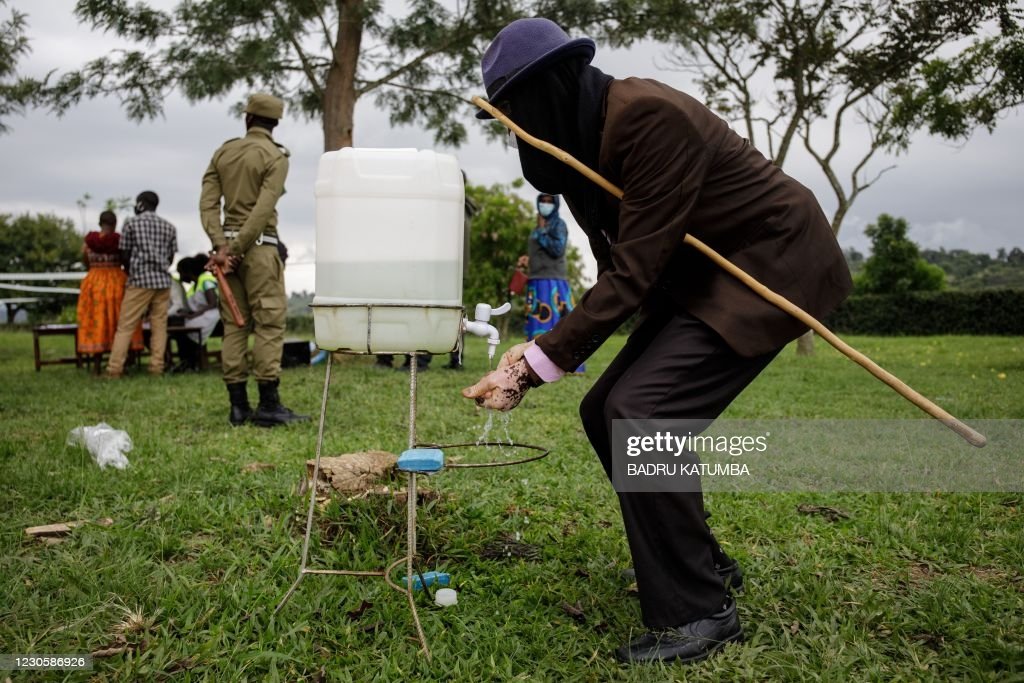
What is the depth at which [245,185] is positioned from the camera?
6027mm

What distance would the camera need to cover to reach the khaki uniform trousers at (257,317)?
598cm

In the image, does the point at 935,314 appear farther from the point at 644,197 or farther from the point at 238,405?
the point at 644,197

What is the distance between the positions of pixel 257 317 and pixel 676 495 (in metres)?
4.37

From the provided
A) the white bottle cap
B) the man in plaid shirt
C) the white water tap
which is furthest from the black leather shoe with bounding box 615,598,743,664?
the man in plaid shirt

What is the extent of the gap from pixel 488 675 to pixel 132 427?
4221 millimetres

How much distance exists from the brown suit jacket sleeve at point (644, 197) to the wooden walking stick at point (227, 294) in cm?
420

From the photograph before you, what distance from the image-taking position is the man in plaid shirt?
909 centimetres

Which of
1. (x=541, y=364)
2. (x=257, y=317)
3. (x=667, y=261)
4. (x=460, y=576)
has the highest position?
(x=667, y=261)

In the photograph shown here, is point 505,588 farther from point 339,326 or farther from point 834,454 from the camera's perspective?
point 834,454

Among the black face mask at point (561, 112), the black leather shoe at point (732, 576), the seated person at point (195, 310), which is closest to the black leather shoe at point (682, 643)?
the black leather shoe at point (732, 576)

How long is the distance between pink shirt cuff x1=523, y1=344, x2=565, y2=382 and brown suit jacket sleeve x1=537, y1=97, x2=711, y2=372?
0.12ft

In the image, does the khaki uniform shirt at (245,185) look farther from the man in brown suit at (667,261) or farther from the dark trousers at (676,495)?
the dark trousers at (676,495)

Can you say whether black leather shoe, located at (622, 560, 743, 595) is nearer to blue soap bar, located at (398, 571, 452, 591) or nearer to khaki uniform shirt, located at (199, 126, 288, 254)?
blue soap bar, located at (398, 571, 452, 591)

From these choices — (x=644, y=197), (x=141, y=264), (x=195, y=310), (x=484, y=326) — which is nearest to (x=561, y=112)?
(x=644, y=197)
